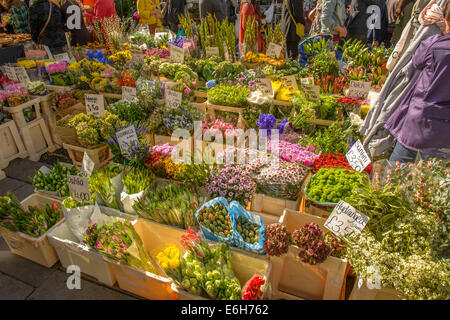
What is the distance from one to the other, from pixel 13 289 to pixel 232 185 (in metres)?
→ 1.79

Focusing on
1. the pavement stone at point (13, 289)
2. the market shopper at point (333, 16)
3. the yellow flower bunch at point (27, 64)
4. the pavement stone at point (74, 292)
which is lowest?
the pavement stone at point (74, 292)

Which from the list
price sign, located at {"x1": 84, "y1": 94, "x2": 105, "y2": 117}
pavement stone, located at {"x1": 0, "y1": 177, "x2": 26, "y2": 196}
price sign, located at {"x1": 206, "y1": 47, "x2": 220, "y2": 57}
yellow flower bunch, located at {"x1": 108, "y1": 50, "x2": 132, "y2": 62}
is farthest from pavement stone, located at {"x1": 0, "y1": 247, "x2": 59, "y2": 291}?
price sign, located at {"x1": 206, "y1": 47, "x2": 220, "y2": 57}

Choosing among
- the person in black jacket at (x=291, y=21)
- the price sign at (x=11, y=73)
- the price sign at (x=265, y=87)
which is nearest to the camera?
the price sign at (x=265, y=87)

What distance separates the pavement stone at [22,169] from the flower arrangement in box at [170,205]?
2.11 meters

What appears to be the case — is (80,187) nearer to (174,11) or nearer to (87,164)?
(87,164)

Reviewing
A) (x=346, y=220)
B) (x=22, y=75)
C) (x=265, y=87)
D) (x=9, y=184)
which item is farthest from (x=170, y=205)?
(x=22, y=75)

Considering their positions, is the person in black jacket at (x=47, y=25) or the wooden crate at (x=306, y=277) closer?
the wooden crate at (x=306, y=277)

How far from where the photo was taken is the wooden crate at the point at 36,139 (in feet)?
12.6

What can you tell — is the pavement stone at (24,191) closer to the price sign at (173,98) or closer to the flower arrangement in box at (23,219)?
the flower arrangement in box at (23,219)

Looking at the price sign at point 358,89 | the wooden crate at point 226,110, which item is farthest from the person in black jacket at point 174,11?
the price sign at point 358,89

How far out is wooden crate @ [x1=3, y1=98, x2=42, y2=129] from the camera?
3.62 m

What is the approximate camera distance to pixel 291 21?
594 centimetres
